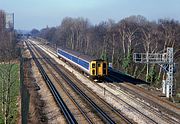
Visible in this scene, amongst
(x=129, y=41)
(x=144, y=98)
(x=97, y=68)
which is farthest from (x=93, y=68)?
(x=129, y=41)

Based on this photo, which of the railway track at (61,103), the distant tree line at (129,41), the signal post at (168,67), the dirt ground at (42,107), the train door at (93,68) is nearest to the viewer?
the railway track at (61,103)

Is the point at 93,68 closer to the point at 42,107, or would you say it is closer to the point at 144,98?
the point at 144,98

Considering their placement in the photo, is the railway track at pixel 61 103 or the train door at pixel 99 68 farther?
the train door at pixel 99 68

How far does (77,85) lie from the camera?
40969 millimetres

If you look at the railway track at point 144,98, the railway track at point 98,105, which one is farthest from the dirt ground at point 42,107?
the railway track at point 144,98

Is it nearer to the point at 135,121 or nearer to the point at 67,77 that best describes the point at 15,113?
the point at 135,121

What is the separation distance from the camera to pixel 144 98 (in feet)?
107

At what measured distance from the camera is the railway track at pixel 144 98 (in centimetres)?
2580

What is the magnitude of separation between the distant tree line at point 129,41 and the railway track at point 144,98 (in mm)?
12288

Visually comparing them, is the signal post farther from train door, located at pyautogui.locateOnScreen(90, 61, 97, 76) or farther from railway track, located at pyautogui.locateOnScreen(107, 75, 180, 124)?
train door, located at pyautogui.locateOnScreen(90, 61, 97, 76)

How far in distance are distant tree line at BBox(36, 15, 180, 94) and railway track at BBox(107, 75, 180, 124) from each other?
12.3 m

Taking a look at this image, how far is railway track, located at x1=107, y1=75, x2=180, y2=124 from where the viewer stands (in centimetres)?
2580

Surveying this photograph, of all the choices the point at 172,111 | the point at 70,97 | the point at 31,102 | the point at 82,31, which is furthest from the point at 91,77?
the point at 82,31

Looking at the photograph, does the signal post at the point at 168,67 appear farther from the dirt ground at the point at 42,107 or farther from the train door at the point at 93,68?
the dirt ground at the point at 42,107
